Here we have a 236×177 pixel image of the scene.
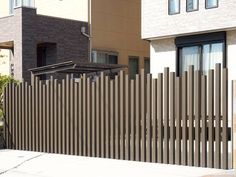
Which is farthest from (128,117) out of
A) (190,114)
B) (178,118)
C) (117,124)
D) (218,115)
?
(218,115)

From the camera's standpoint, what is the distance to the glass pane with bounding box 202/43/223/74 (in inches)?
703

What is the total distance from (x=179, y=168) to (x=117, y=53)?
16.3 metres

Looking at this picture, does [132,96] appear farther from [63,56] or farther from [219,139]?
[63,56]

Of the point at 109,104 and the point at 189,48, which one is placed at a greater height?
the point at 189,48

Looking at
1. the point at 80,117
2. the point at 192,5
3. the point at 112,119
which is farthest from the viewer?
the point at 192,5

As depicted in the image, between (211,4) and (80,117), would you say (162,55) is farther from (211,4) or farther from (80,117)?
(80,117)

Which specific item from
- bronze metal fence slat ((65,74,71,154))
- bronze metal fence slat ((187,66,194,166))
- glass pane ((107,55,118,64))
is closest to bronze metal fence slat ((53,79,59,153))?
bronze metal fence slat ((65,74,71,154))

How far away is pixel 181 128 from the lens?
11297 mm

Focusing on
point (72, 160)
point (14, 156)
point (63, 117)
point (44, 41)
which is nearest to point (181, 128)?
point (72, 160)

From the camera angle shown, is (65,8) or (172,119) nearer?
(172,119)

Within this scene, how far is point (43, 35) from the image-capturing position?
2317 cm

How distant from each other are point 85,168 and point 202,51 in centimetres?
835

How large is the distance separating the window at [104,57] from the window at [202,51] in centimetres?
728

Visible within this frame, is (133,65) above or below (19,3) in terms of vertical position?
below
